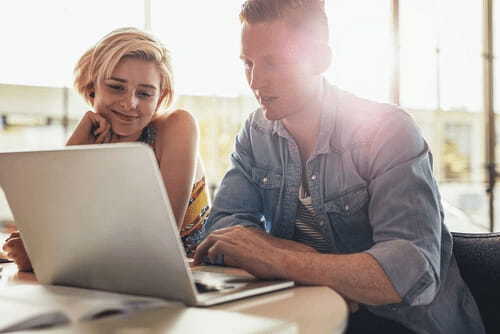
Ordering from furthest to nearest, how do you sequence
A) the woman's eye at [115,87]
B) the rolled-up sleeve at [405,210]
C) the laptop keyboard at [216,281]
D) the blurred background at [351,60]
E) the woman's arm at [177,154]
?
the blurred background at [351,60], the woman's eye at [115,87], the woman's arm at [177,154], the rolled-up sleeve at [405,210], the laptop keyboard at [216,281]

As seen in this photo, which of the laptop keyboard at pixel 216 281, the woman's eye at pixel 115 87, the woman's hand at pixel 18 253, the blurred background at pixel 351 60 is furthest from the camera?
the blurred background at pixel 351 60

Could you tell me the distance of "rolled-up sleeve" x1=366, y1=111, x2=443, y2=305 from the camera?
1.11 m

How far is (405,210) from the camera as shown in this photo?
121 centimetres

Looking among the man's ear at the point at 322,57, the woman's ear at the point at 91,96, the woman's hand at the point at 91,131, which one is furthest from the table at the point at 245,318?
the woman's ear at the point at 91,96

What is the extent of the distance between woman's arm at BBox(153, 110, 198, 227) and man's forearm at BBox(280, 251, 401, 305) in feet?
2.57

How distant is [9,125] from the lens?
4.69 meters

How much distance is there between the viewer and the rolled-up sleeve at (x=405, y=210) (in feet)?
3.66

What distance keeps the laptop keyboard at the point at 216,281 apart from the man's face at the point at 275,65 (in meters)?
0.48

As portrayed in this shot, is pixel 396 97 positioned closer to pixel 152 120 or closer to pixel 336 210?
pixel 152 120

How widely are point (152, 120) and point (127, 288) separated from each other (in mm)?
1204

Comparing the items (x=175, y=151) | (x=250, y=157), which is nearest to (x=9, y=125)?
(x=175, y=151)

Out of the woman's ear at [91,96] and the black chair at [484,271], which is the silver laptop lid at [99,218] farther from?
the woman's ear at [91,96]

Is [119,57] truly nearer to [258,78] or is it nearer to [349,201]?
[258,78]

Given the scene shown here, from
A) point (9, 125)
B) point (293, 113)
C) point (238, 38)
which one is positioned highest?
point (238, 38)
